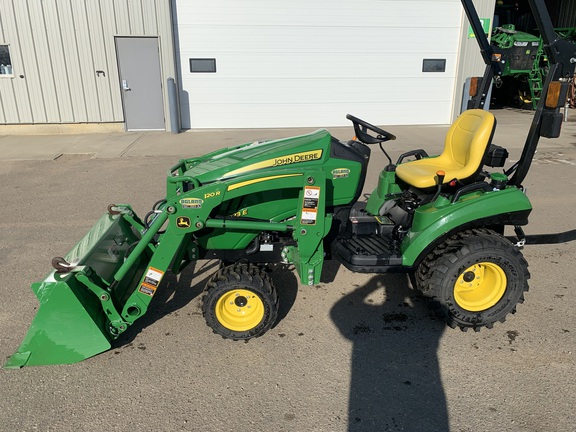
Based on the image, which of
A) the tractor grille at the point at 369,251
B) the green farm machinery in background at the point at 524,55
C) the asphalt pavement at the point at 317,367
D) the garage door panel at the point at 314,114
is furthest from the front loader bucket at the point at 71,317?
the green farm machinery in background at the point at 524,55

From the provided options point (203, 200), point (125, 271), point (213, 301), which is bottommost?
point (213, 301)

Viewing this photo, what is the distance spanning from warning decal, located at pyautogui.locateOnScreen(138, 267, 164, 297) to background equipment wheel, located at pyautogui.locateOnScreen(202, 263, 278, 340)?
32 centimetres

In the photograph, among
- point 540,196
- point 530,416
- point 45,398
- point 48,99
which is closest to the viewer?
point 530,416

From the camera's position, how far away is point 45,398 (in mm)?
2471

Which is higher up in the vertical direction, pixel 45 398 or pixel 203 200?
pixel 203 200

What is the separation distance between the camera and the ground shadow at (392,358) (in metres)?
2.34

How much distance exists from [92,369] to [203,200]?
1.21 meters

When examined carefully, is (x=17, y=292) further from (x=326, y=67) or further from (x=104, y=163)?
(x=326, y=67)

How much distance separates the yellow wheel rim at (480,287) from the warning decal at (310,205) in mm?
1069

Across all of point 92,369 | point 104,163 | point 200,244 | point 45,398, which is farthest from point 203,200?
point 104,163

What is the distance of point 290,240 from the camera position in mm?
3305

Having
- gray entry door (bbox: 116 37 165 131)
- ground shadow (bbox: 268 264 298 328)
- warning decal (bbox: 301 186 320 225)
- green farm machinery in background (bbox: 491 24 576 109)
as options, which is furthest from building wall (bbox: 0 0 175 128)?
green farm machinery in background (bbox: 491 24 576 109)

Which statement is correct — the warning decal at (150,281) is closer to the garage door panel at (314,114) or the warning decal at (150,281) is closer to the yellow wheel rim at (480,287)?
the yellow wheel rim at (480,287)

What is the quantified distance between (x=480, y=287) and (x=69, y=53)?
10746 millimetres
